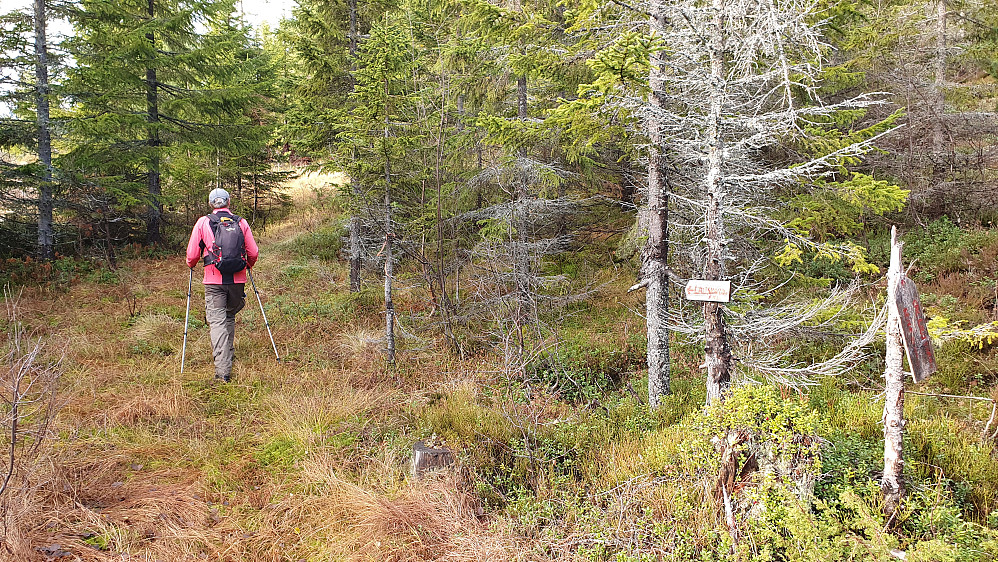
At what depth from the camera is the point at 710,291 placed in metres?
3.95

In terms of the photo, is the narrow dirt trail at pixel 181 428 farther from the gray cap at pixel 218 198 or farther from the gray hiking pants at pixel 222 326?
the gray cap at pixel 218 198

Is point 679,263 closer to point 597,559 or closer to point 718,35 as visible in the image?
point 718,35

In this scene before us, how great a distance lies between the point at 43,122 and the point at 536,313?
1219cm

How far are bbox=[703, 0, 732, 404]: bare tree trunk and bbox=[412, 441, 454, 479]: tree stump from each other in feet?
7.96

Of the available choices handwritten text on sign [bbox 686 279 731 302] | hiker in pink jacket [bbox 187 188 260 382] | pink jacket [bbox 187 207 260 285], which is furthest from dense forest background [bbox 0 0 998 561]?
pink jacket [bbox 187 207 260 285]

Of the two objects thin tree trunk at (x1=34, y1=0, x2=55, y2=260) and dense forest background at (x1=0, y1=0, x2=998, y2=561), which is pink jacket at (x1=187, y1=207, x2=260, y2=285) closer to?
dense forest background at (x1=0, y1=0, x2=998, y2=561)

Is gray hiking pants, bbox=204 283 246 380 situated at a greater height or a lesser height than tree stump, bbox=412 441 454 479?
greater

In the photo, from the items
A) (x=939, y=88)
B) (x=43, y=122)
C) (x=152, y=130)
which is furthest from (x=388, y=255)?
(x=939, y=88)

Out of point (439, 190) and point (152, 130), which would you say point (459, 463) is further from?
point (152, 130)

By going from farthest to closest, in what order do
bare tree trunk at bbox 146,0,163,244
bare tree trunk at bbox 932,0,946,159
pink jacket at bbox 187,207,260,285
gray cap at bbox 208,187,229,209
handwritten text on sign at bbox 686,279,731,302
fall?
bare tree trunk at bbox 146,0,163,244 → bare tree trunk at bbox 932,0,946,159 → gray cap at bbox 208,187,229,209 → pink jacket at bbox 187,207,260,285 → handwritten text on sign at bbox 686,279,731,302

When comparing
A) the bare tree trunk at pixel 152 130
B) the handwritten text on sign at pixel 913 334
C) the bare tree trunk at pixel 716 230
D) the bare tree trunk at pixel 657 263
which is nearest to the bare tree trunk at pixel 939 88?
the bare tree trunk at pixel 657 263

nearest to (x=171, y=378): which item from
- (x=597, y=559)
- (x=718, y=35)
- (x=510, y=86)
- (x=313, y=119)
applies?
(x=313, y=119)

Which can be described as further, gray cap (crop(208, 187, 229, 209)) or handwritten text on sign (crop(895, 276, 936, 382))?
gray cap (crop(208, 187, 229, 209))

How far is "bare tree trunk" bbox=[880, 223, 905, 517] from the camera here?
3.08 meters
